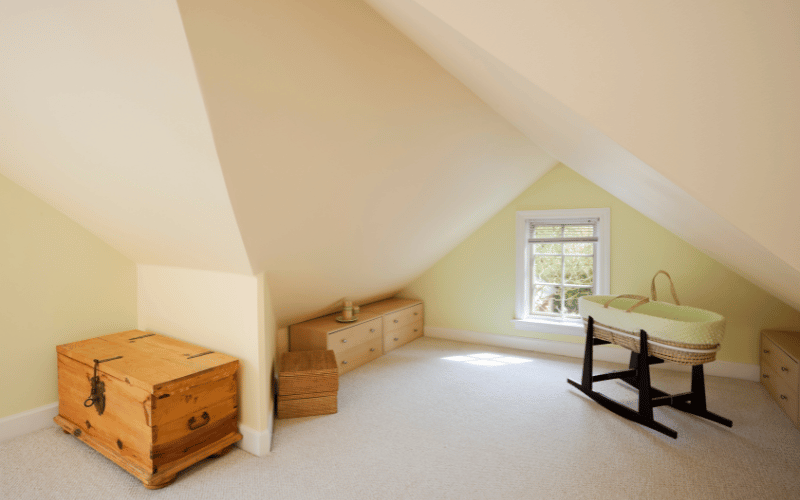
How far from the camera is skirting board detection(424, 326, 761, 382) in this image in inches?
145

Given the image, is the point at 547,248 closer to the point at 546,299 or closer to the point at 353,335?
the point at 546,299

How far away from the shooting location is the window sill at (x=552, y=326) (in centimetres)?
431

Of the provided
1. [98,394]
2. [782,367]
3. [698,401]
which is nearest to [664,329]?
[698,401]

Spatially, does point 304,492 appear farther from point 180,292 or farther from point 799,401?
point 799,401

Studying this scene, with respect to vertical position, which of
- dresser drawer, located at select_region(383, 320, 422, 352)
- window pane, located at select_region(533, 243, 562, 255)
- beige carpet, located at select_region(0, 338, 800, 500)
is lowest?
beige carpet, located at select_region(0, 338, 800, 500)

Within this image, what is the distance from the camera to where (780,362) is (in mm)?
3080

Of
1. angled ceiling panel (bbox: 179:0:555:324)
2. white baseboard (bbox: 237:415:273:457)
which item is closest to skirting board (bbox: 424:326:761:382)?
angled ceiling panel (bbox: 179:0:555:324)

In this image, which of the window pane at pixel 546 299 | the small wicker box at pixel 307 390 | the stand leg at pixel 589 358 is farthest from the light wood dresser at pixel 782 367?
the small wicker box at pixel 307 390

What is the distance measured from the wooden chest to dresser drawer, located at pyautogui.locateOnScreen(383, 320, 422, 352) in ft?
7.01

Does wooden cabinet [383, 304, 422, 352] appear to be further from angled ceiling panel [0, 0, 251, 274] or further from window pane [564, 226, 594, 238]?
angled ceiling panel [0, 0, 251, 274]

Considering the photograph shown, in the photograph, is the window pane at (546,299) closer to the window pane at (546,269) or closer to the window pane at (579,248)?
the window pane at (546,269)

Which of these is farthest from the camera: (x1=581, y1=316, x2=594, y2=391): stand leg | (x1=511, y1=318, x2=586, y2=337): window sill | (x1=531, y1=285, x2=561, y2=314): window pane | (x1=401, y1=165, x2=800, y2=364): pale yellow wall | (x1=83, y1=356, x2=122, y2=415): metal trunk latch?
(x1=531, y1=285, x2=561, y2=314): window pane

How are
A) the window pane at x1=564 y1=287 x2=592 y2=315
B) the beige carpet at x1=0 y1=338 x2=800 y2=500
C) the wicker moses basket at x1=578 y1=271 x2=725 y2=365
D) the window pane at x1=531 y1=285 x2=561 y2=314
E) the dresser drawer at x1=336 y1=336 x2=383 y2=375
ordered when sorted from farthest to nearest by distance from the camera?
the window pane at x1=531 y1=285 x2=561 y2=314, the window pane at x1=564 y1=287 x2=592 y2=315, the dresser drawer at x1=336 y1=336 x2=383 y2=375, the wicker moses basket at x1=578 y1=271 x2=725 y2=365, the beige carpet at x1=0 y1=338 x2=800 y2=500

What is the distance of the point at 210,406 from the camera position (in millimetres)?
2367
